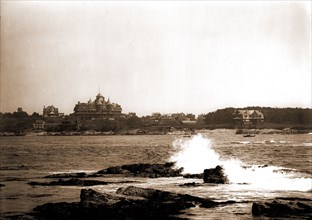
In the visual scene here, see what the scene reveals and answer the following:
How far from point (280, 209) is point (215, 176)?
15.4 ft

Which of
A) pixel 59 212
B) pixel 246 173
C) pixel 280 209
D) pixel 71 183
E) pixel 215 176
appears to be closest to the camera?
pixel 59 212

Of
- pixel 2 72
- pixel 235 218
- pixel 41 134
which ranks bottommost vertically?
pixel 235 218

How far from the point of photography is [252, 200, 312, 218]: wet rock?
10587 millimetres

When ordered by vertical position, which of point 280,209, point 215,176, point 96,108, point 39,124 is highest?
point 96,108

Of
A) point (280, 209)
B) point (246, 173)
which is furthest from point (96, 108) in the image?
point (280, 209)

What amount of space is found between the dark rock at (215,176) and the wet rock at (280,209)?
4.16 metres

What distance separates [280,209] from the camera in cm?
1070

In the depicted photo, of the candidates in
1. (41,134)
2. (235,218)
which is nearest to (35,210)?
(235,218)

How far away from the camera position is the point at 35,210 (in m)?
11.4

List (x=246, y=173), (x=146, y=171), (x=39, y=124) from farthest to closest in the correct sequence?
(x=39, y=124), (x=146, y=171), (x=246, y=173)

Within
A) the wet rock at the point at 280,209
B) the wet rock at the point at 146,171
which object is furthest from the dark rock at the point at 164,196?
the wet rock at the point at 146,171

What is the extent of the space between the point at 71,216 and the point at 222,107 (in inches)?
240

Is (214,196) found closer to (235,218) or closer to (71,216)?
(235,218)

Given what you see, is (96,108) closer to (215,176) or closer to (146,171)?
(146,171)
